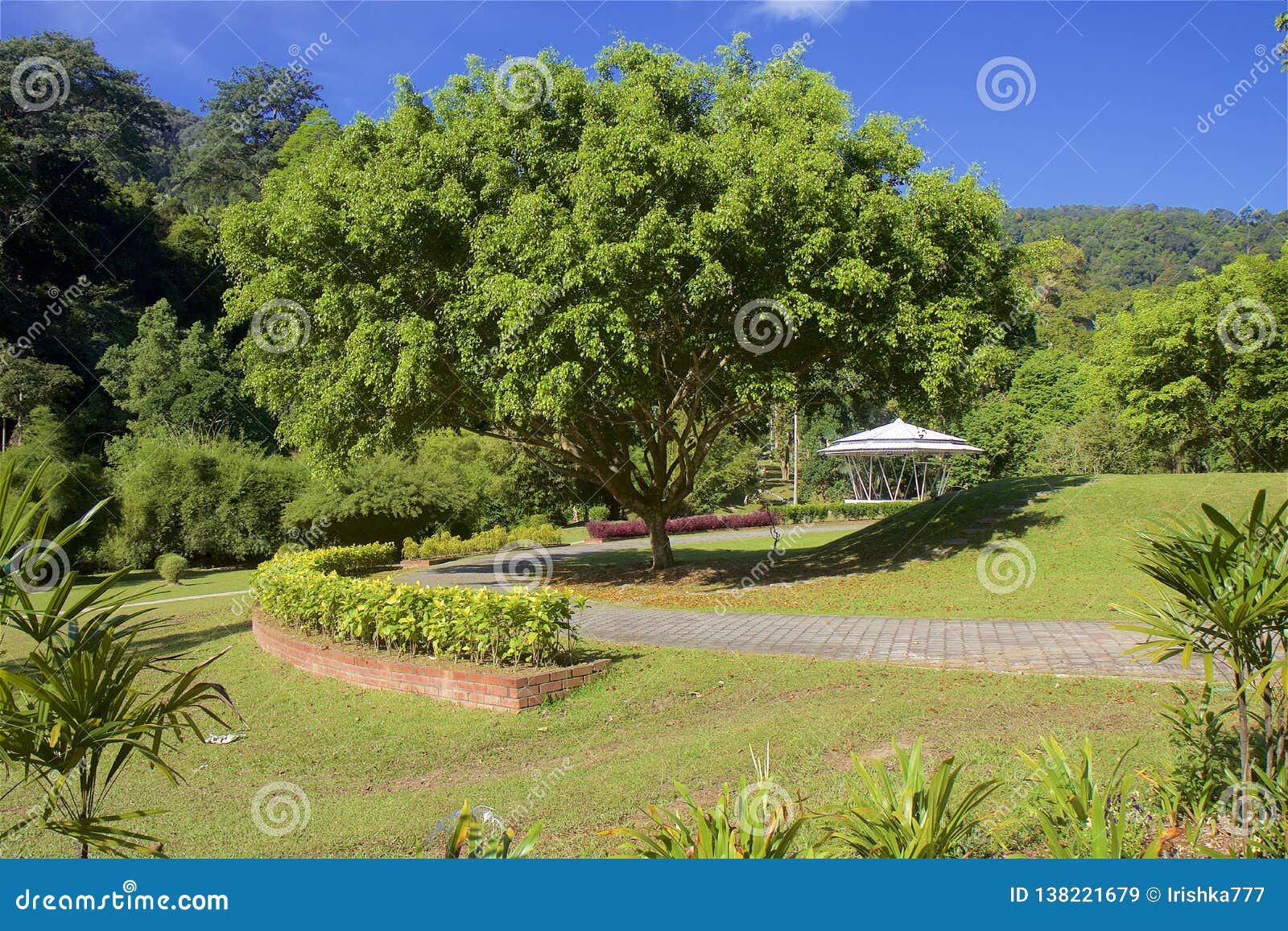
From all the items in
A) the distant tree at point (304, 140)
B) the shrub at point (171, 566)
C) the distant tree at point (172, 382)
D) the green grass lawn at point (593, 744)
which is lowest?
the shrub at point (171, 566)

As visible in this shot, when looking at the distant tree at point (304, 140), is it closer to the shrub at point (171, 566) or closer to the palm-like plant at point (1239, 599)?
the shrub at point (171, 566)

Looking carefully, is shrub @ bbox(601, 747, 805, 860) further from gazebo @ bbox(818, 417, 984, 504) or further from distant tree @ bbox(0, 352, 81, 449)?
distant tree @ bbox(0, 352, 81, 449)

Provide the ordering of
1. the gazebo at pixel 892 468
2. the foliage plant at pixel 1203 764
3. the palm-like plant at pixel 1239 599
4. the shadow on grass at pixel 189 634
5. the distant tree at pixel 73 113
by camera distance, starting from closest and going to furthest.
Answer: the palm-like plant at pixel 1239 599, the foliage plant at pixel 1203 764, the shadow on grass at pixel 189 634, the gazebo at pixel 892 468, the distant tree at pixel 73 113

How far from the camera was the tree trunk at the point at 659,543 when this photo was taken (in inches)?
686

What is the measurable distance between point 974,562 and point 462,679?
10.7 metres

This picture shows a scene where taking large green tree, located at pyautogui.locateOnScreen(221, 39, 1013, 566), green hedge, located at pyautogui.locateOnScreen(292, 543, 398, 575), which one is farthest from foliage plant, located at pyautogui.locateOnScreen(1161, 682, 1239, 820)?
green hedge, located at pyautogui.locateOnScreen(292, 543, 398, 575)

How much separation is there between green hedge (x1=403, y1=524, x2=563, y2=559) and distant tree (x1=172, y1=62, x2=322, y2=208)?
38.1 m

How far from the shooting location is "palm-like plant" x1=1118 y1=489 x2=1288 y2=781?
→ 3.50m

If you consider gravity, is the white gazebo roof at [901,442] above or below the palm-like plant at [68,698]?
above

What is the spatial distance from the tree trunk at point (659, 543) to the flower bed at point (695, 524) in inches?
603

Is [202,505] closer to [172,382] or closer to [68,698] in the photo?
[172,382]

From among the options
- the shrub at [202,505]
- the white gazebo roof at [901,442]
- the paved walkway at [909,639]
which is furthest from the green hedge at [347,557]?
the white gazebo roof at [901,442]

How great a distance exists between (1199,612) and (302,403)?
1407 cm

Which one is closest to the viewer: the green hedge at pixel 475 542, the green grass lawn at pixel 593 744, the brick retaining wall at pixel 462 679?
the green grass lawn at pixel 593 744
